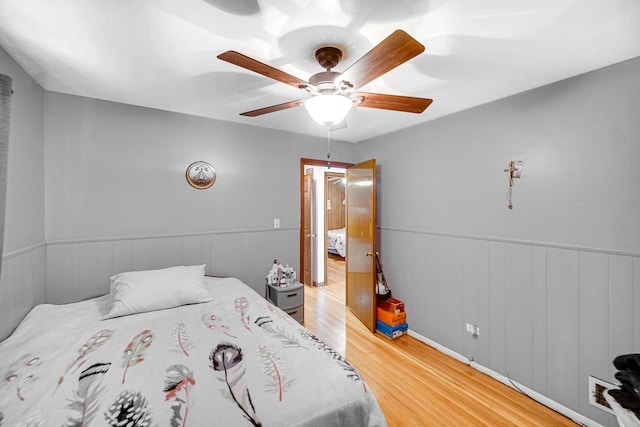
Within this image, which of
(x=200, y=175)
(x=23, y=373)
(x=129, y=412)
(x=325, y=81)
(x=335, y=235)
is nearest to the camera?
(x=129, y=412)

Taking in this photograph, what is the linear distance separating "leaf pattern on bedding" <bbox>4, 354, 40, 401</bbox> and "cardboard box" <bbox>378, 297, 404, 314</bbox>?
2866 mm

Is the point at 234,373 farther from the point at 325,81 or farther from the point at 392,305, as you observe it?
the point at 392,305

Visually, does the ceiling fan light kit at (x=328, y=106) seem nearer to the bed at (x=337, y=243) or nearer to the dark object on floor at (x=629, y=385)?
Answer: the dark object on floor at (x=629, y=385)

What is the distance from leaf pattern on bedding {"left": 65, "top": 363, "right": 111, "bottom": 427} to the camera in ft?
3.33

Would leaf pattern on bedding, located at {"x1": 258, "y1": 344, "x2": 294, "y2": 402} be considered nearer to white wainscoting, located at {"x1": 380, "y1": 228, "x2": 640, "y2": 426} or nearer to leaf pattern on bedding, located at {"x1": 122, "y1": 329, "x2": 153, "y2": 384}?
leaf pattern on bedding, located at {"x1": 122, "y1": 329, "x2": 153, "y2": 384}

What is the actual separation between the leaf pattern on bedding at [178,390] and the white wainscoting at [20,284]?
1.25m

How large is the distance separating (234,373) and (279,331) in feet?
1.51

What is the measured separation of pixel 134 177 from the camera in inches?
98.1

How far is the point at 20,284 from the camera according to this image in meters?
1.78

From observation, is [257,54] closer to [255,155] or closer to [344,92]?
[344,92]

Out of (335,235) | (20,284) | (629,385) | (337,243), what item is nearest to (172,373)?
(20,284)

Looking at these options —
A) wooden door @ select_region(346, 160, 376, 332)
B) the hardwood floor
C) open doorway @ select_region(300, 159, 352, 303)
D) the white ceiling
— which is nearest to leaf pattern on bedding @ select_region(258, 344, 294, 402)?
the hardwood floor

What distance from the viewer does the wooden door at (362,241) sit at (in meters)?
3.13

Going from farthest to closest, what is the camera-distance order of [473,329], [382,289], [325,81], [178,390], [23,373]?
[382,289]
[473,329]
[325,81]
[23,373]
[178,390]
